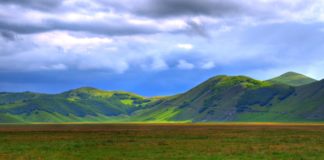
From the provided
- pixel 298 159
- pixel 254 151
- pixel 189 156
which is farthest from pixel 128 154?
pixel 298 159

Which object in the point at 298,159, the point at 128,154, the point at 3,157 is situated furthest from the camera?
the point at 128,154

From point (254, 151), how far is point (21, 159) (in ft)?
98.9

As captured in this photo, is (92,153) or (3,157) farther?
(92,153)

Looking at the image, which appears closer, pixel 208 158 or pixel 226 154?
pixel 208 158

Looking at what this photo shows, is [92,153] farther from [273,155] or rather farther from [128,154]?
[273,155]

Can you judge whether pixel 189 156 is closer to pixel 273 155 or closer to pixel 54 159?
pixel 273 155

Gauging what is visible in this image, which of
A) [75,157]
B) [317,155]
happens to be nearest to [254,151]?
[317,155]

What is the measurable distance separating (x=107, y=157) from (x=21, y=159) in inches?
393

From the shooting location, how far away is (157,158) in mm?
49406

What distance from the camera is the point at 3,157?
50688 mm

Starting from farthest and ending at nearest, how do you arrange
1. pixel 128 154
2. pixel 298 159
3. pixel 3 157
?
pixel 128 154
pixel 3 157
pixel 298 159

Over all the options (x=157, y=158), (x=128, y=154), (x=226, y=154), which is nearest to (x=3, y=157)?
(x=128, y=154)

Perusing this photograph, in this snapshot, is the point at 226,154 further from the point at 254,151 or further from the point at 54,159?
the point at 54,159

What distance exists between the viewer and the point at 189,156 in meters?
51.3
